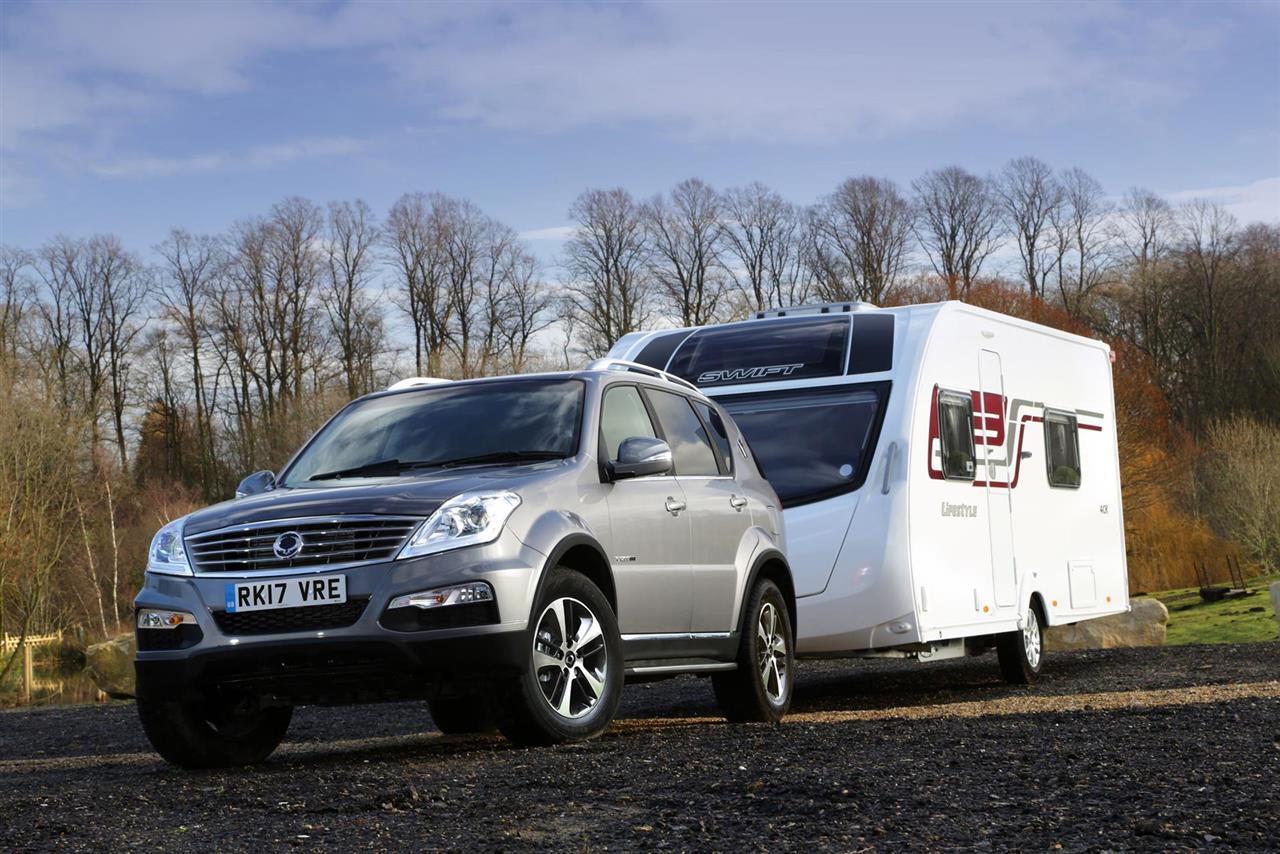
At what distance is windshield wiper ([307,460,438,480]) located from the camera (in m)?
7.99

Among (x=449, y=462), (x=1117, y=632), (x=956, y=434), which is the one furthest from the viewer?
(x=1117, y=632)

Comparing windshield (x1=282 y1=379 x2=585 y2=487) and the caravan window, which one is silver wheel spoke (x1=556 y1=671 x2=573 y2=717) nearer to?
windshield (x1=282 y1=379 x2=585 y2=487)

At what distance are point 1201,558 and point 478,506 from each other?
45660 millimetres

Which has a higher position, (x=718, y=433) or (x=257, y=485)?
(x=718, y=433)

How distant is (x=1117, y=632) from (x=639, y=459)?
53.6ft

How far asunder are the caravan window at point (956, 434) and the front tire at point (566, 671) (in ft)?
17.3

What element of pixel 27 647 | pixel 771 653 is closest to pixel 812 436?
pixel 771 653

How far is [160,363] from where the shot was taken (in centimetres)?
6244

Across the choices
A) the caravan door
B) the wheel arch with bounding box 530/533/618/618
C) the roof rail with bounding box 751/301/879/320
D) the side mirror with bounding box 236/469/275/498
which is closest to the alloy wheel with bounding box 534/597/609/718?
the wheel arch with bounding box 530/533/618/618

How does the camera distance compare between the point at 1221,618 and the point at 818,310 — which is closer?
the point at 818,310

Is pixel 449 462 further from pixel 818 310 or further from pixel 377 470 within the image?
pixel 818 310

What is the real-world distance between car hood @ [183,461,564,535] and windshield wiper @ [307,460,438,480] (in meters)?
0.26

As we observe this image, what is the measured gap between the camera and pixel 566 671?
7.46 metres

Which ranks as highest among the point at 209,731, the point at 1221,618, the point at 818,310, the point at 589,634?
the point at 818,310
